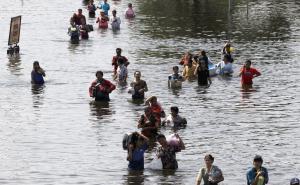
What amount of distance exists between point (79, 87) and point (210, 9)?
38.0m

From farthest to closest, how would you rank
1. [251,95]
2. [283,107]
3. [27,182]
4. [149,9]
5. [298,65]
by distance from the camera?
1. [149,9]
2. [298,65]
3. [251,95]
4. [283,107]
5. [27,182]

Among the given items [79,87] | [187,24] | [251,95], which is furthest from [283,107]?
[187,24]

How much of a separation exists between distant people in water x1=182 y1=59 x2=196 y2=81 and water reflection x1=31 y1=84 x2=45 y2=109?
674cm

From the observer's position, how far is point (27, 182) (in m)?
26.1

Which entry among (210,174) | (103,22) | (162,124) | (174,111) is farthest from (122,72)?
(103,22)

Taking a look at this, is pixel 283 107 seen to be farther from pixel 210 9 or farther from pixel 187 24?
pixel 210 9

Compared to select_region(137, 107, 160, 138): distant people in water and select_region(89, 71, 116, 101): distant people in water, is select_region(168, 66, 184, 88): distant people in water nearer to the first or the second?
select_region(89, 71, 116, 101): distant people in water

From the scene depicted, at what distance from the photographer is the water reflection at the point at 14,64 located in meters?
46.8

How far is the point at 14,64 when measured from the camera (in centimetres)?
4909

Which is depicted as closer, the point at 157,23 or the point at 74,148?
the point at 74,148

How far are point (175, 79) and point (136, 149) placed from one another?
14.9 meters

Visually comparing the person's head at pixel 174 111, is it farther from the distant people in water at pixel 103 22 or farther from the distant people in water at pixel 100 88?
the distant people in water at pixel 103 22

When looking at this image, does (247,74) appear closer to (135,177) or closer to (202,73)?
(202,73)

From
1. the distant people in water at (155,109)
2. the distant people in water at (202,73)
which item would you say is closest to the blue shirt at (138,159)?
the distant people in water at (155,109)
